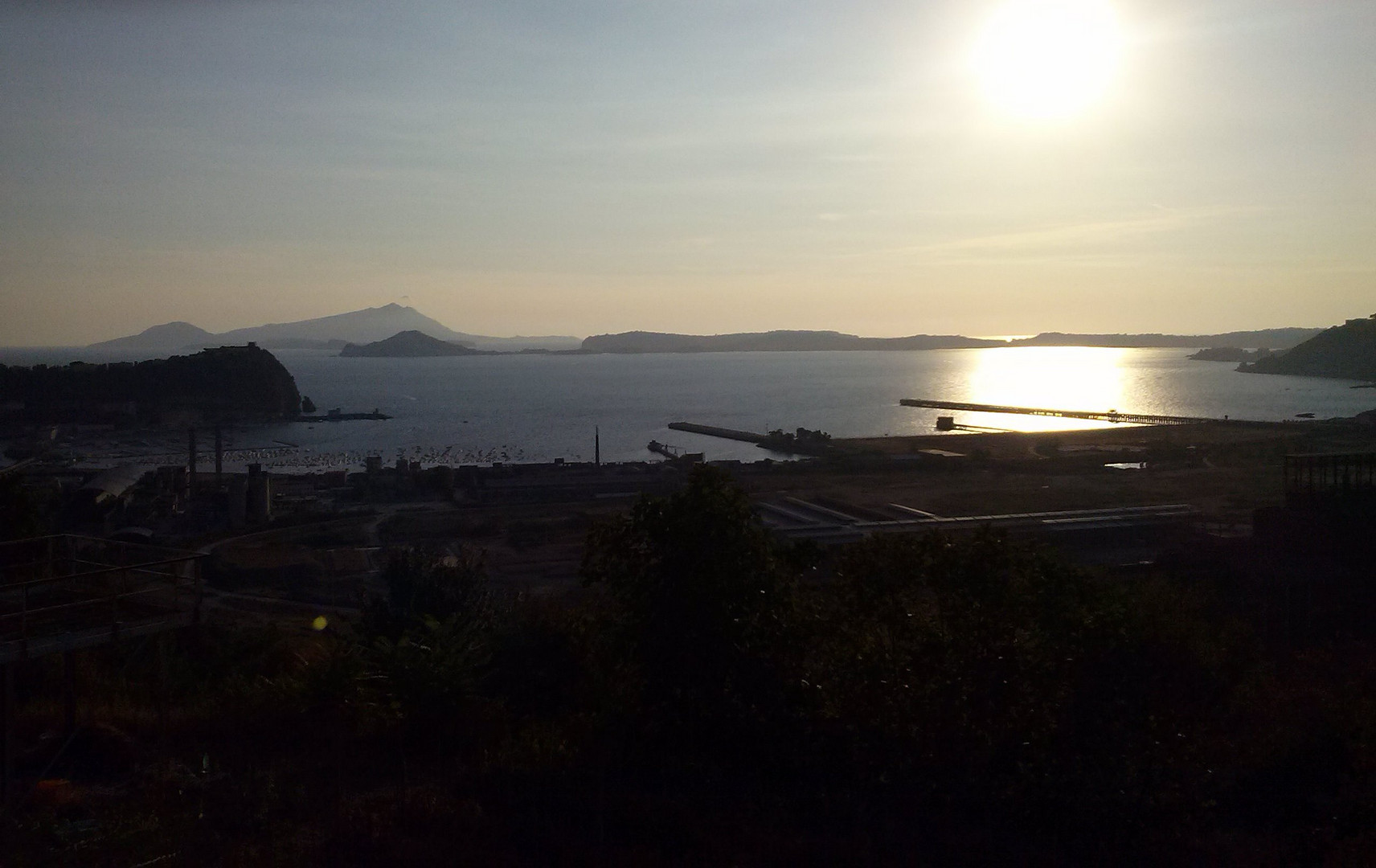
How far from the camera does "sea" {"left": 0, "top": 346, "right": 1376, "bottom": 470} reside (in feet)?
156

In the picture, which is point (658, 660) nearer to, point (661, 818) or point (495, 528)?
point (661, 818)

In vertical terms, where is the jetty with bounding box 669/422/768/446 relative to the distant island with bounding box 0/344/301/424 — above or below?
below

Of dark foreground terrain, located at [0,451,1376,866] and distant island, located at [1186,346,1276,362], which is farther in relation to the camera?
distant island, located at [1186,346,1276,362]

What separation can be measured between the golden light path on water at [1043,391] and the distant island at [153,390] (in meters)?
41.4

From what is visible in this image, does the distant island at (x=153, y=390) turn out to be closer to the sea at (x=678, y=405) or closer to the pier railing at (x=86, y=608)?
the sea at (x=678, y=405)

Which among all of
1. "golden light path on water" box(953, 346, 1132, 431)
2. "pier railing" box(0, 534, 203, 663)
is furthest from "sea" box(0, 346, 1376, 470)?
"pier railing" box(0, 534, 203, 663)

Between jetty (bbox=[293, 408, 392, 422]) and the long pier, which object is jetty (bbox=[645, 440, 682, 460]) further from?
jetty (bbox=[293, 408, 392, 422])

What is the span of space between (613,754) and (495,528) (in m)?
15.8

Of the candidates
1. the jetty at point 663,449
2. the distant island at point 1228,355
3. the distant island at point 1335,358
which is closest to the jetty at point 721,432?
the jetty at point 663,449

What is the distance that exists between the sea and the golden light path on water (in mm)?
285

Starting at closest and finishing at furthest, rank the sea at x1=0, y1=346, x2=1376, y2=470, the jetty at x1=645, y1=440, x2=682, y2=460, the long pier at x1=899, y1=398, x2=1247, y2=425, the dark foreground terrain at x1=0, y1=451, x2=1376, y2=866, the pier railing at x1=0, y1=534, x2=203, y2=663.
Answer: the dark foreground terrain at x1=0, y1=451, x2=1376, y2=866, the pier railing at x1=0, y1=534, x2=203, y2=663, the jetty at x1=645, y1=440, x2=682, y2=460, the sea at x1=0, y1=346, x2=1376, y2=470, the long pier at x1=899, y1=398, x2=1247, y2=425

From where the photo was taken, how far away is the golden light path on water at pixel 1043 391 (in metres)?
58.5

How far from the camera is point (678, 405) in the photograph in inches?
2921

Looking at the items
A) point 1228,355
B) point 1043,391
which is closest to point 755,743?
point 1043,391
